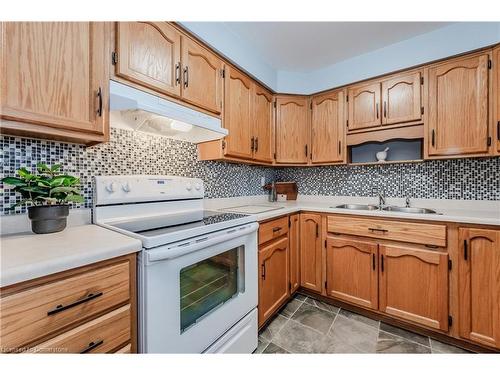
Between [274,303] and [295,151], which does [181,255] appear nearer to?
[274,303]

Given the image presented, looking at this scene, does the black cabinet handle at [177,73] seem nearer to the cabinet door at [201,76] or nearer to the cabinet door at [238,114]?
the cabinet door at [201,76]

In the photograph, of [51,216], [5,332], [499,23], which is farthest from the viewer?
[499,23]

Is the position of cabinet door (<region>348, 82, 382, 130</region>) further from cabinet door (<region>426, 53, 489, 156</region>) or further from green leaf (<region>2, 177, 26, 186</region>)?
green leaf (<region>2, 177, 26, 186</region>)

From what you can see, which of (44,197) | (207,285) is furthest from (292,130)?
(44,197)

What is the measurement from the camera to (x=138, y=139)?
1.50 meters

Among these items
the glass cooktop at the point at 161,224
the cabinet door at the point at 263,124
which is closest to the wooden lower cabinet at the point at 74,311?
the glass cooktop at the point at 161,224

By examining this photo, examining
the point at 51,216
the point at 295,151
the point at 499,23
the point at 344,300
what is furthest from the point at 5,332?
the point at 499,23

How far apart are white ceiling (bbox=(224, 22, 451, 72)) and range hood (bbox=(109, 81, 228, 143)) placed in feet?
2.92

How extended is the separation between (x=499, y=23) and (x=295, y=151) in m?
1.72

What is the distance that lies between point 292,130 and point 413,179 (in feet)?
4.15

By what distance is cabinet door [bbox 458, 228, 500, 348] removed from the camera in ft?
4.54

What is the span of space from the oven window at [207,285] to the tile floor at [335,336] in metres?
0.55

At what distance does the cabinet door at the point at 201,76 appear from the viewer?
4.91 ft

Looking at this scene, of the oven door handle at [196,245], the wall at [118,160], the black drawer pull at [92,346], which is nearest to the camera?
the black drawer pull at [92,346]
